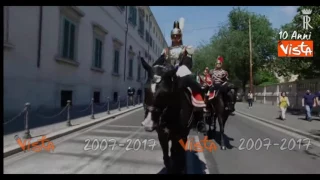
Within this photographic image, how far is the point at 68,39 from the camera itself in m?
17.6

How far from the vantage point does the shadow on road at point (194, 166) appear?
5.79 meters

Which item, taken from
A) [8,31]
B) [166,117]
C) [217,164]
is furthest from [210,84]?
[8,31]

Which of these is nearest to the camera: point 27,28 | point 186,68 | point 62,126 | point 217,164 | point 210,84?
point 186,68

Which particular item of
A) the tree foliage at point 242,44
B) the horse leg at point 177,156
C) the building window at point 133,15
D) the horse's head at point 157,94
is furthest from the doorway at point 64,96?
the tree foliage at point 242,44

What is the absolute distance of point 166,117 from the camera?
4.46 meters

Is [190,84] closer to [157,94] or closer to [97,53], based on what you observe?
[157,94]

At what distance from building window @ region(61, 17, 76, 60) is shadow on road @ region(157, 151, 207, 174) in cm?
1211

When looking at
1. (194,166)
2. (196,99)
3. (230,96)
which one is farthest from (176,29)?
(230,96)

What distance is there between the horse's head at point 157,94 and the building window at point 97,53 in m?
18.3

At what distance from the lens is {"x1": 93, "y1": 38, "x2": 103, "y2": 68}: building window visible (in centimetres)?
2223

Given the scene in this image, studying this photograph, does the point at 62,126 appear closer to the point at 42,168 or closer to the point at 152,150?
the point at 152,150

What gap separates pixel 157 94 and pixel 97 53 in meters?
19.4

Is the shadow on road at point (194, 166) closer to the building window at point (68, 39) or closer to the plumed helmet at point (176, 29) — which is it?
the plumed helmet at point (176, 29)
